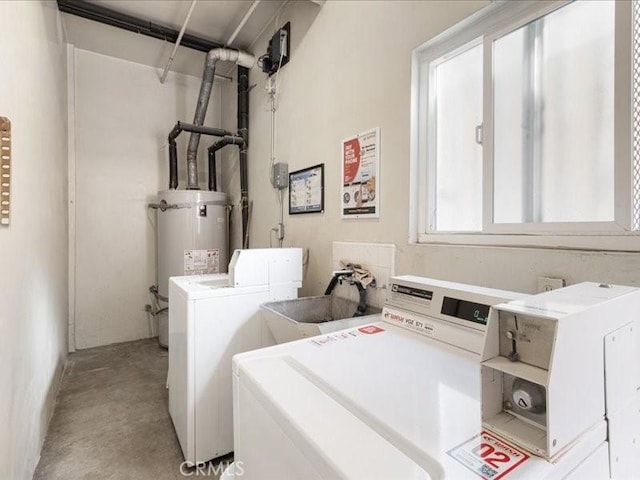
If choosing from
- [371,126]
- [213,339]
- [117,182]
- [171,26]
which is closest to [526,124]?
[371,126]

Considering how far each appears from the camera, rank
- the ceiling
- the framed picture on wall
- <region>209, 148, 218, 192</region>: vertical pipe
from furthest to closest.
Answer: <region>209, 148, 218, 192</region>: vertical pipe < the ceiling < the framed picture on wall

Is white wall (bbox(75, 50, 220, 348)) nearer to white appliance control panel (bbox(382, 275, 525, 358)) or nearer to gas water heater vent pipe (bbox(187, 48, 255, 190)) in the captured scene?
gas water heater vent pipe (bbox(187, 48, 255, 190))

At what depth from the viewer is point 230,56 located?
3.10 metres

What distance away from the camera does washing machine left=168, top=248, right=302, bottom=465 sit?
66.5 inches

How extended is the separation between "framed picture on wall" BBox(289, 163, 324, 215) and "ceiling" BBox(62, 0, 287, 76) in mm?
1446

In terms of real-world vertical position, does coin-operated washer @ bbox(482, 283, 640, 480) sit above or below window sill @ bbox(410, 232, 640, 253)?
below

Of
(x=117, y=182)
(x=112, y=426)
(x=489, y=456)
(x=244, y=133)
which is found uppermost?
(x=244, y=133)

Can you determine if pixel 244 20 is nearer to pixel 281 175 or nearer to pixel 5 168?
pixel 281 175

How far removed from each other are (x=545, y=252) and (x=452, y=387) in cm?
65

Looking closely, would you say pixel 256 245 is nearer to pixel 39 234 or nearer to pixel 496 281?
pixel 39 234

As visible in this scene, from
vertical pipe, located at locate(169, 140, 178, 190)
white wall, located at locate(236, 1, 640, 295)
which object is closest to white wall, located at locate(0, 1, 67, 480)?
vertical pipe, located at locate(169, 140, 178, 190)

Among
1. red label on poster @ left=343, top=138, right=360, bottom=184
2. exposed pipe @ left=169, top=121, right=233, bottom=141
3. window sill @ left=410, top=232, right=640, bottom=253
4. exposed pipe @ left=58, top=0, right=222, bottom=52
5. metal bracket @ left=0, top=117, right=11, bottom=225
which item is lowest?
window sill @ left=410, top=232, right=640, bottom=253

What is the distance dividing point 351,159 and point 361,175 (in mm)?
140

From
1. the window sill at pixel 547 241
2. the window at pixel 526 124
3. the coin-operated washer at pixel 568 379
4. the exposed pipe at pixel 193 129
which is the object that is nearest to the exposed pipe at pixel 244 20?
the exposed pipe at pixel 193 129
